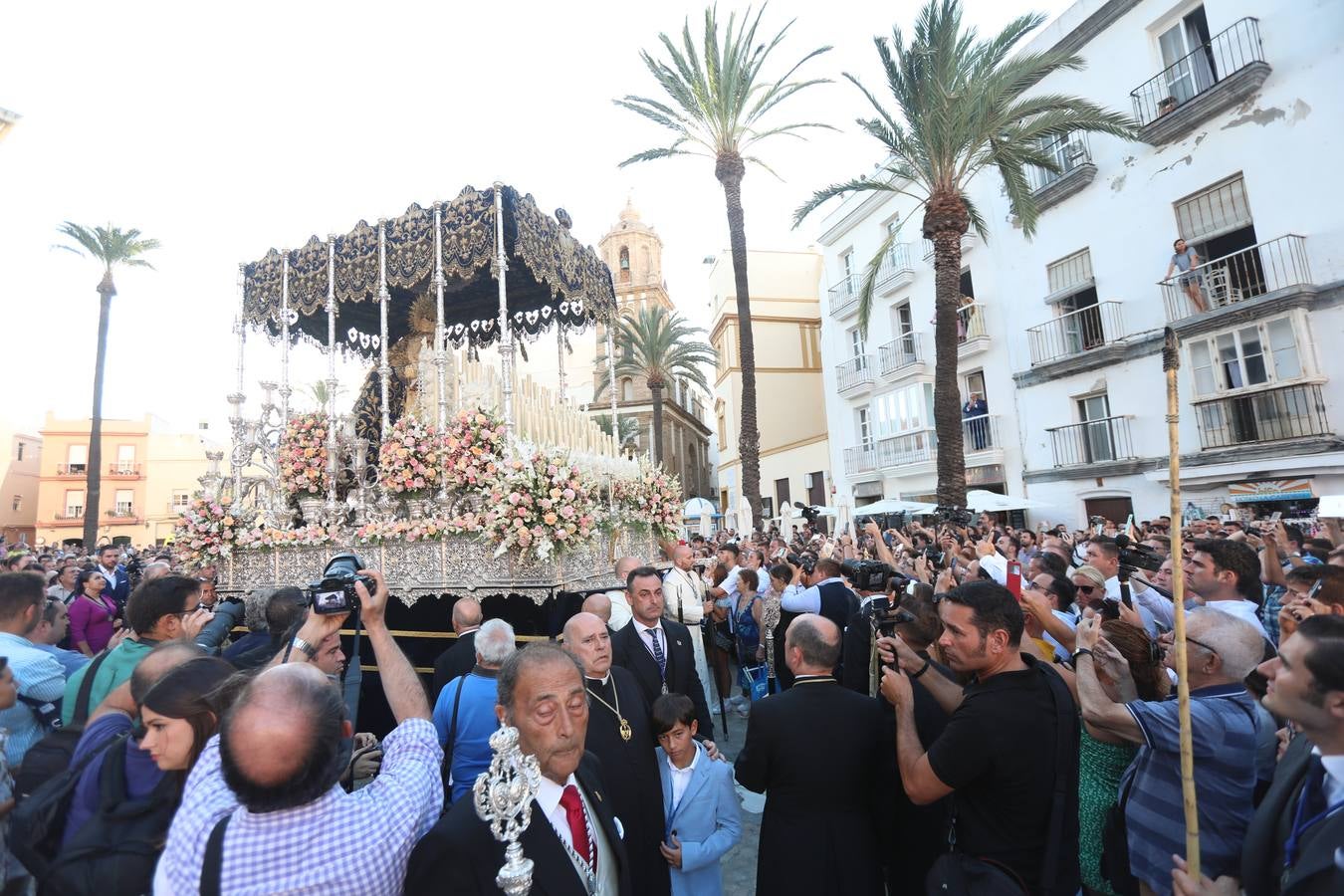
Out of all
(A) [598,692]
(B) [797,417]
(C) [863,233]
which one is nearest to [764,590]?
(A) [598,692]

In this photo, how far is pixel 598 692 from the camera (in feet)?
10.8

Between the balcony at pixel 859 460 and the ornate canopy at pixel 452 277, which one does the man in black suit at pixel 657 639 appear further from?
the balcony at pixel 859 460

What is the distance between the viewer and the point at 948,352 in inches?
547

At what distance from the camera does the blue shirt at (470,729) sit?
336 centimetres

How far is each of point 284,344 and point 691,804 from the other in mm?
8837

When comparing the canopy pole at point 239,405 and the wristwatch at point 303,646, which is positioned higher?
the canopy pole at point 239,405

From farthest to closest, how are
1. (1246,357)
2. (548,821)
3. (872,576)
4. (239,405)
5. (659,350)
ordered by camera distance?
1. (659,350)
2. (1246,357)
3. (239,405)
4. (872,576)
5. (548,821)

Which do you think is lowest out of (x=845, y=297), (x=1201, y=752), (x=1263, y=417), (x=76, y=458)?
(x=1201, y=752)

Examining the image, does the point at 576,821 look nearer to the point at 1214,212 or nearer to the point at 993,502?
the point at 993,502

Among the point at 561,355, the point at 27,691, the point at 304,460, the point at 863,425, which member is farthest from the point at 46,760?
the point at 863,425

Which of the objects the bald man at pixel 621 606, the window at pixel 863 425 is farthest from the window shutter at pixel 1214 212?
the bald man at pixel 621 606

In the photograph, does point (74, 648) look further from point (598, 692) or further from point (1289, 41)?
point (1289, 41)

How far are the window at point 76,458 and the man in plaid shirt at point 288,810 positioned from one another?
49973 mm

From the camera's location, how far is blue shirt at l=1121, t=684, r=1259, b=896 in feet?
8.25
